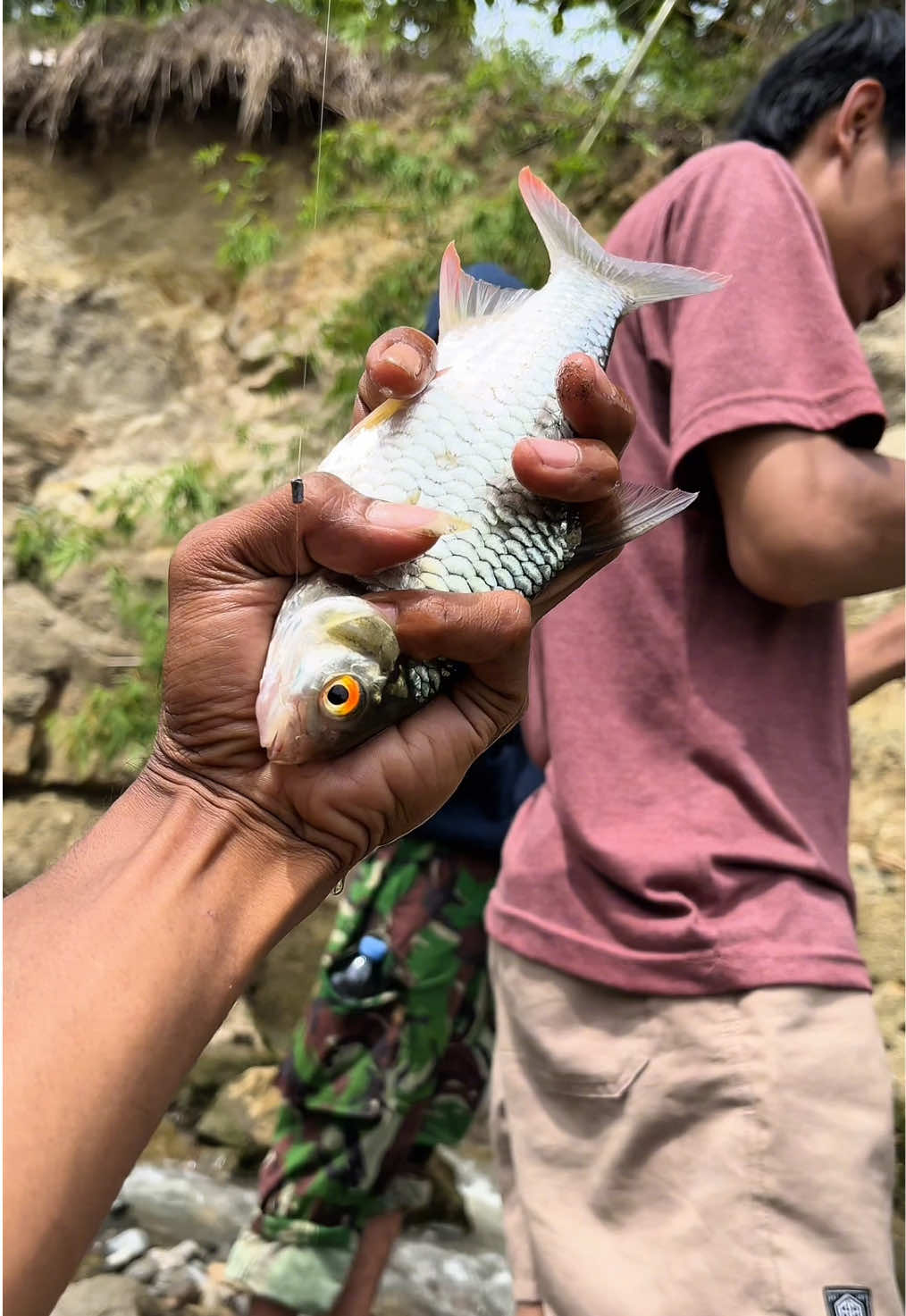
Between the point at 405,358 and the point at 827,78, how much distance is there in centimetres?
136

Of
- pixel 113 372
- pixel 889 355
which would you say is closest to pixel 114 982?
pixel 889 355

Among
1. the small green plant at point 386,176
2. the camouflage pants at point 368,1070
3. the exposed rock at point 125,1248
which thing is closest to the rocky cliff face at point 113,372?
the small green plant at point 386,176

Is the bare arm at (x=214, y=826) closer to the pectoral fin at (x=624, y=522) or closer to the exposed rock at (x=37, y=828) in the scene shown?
the pectoral fin at (x=624, y=522)

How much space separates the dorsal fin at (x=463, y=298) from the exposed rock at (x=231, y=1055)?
12.1 ft

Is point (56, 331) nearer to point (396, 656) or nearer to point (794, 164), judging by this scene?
point (794, 164)

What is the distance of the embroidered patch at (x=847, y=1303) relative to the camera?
4.90 ft

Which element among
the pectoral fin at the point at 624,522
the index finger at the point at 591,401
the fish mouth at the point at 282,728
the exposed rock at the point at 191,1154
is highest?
the index finger at the point at 591,401

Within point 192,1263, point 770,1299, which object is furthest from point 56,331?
point 770,1299

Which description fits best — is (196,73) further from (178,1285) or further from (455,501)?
(178,1285)

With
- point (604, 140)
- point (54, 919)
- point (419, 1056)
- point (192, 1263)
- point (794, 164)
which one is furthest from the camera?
point (604, 140)

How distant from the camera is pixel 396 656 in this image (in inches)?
49.0

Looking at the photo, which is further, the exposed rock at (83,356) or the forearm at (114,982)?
the exposed rock at (83,356)

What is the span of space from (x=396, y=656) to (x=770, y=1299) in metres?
1.12

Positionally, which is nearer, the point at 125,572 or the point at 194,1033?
the point at 194,1033
